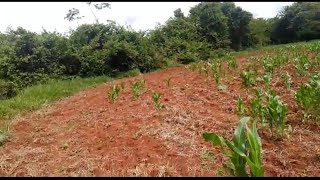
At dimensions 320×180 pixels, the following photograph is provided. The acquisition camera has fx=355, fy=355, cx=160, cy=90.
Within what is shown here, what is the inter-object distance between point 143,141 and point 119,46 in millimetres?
9977

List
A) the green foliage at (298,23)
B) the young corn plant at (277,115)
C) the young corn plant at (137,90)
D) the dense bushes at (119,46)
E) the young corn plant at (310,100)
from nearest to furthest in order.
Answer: the young corn plant at (277,115)
the young corn plant at (310,100)
the young corn plant at (137,90)
the dense bushes at (119,46)
the green foliage at (298,23)

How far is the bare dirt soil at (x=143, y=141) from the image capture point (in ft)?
10.8

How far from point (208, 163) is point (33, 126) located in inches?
125

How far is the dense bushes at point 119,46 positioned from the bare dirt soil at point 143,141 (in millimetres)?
6234

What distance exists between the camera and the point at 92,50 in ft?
45.2

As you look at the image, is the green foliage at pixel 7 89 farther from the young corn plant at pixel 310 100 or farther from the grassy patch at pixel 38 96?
the young corn plant at pixel 310 100

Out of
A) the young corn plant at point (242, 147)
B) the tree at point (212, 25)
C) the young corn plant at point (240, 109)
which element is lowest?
the young corn plant at point (240, 109)

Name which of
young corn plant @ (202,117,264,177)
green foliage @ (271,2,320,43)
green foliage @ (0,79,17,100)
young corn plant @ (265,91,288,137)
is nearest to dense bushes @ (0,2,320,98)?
green foliage @ (0,79,17,100)

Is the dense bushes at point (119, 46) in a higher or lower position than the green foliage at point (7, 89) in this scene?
higher

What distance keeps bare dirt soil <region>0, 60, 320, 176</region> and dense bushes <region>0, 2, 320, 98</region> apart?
623cm

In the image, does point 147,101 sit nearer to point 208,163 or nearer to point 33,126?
point 33,126

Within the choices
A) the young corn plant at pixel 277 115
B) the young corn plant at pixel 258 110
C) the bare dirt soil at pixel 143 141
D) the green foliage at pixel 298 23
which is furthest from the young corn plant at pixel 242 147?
the green foliage at pixel 298 23

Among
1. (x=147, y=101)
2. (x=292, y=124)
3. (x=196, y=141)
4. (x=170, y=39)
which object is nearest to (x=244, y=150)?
(x=196, y=141)

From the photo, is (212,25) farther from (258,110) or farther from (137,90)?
(258,110)
